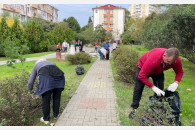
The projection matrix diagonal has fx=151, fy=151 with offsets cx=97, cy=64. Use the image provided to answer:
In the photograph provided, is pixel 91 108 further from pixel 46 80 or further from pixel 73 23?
pixel 73 23

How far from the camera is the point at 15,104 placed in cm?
283

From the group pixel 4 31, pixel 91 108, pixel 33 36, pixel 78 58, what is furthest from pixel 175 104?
pixel 33 36

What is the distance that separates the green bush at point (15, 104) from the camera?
2826mm

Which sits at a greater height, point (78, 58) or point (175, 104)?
point (78, 58)

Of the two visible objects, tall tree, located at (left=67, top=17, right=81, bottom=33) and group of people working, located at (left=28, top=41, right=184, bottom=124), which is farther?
tall tree, located at (left=67, top=17, right=81, bottom=33)

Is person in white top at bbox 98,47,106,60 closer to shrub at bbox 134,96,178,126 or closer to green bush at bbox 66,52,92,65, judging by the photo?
green bush at bbox 66,52,92,65

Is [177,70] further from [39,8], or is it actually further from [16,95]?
[39,8]

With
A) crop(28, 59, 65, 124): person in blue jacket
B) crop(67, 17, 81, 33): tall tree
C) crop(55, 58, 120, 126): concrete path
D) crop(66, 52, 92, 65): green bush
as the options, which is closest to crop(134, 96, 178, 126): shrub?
crop(55, 58, 120, 126): concrete path

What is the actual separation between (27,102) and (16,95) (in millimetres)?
277

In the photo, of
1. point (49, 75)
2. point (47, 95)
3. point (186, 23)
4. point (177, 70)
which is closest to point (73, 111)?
point (47, 95)

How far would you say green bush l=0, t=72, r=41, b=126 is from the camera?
2826mm

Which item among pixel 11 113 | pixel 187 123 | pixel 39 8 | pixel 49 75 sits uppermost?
pixel 39 8

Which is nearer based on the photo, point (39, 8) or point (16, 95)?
point (16, 95)

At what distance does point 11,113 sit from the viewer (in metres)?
2.87
